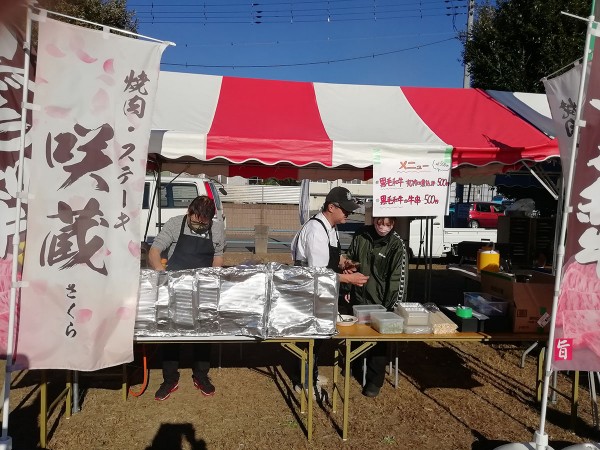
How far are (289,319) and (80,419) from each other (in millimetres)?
1944

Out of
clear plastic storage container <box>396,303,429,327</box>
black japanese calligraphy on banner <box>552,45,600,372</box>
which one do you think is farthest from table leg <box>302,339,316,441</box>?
black japanese calligraphy on banner <box>552,45,600,372</box>

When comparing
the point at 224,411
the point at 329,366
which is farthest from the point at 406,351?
the point at 224,411

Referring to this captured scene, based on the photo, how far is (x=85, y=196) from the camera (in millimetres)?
2719

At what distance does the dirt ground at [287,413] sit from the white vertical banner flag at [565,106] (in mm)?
2162

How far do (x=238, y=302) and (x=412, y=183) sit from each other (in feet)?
5.94

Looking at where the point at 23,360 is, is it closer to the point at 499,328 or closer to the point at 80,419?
the point at 80,419

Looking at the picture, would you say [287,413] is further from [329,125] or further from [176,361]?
[329,125]

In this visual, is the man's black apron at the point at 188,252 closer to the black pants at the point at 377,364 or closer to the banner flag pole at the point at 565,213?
the black pants at the point at 377,364

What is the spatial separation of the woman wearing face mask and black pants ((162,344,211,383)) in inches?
57.7

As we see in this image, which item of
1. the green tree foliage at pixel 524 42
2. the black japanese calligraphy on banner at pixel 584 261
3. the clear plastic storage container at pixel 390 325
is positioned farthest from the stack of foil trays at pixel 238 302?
the green tree foliage at pixel 524 42

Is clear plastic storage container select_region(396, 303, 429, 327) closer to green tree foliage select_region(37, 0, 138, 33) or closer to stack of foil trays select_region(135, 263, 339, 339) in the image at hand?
stack of foil trays select_region(135, 263, 339, 339)

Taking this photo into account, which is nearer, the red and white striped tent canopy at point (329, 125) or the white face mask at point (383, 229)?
the red and white striped tent canopy at point (329, 125)

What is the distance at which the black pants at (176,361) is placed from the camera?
3998 millimetres

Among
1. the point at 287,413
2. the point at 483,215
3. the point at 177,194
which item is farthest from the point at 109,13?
the point at 483,215
